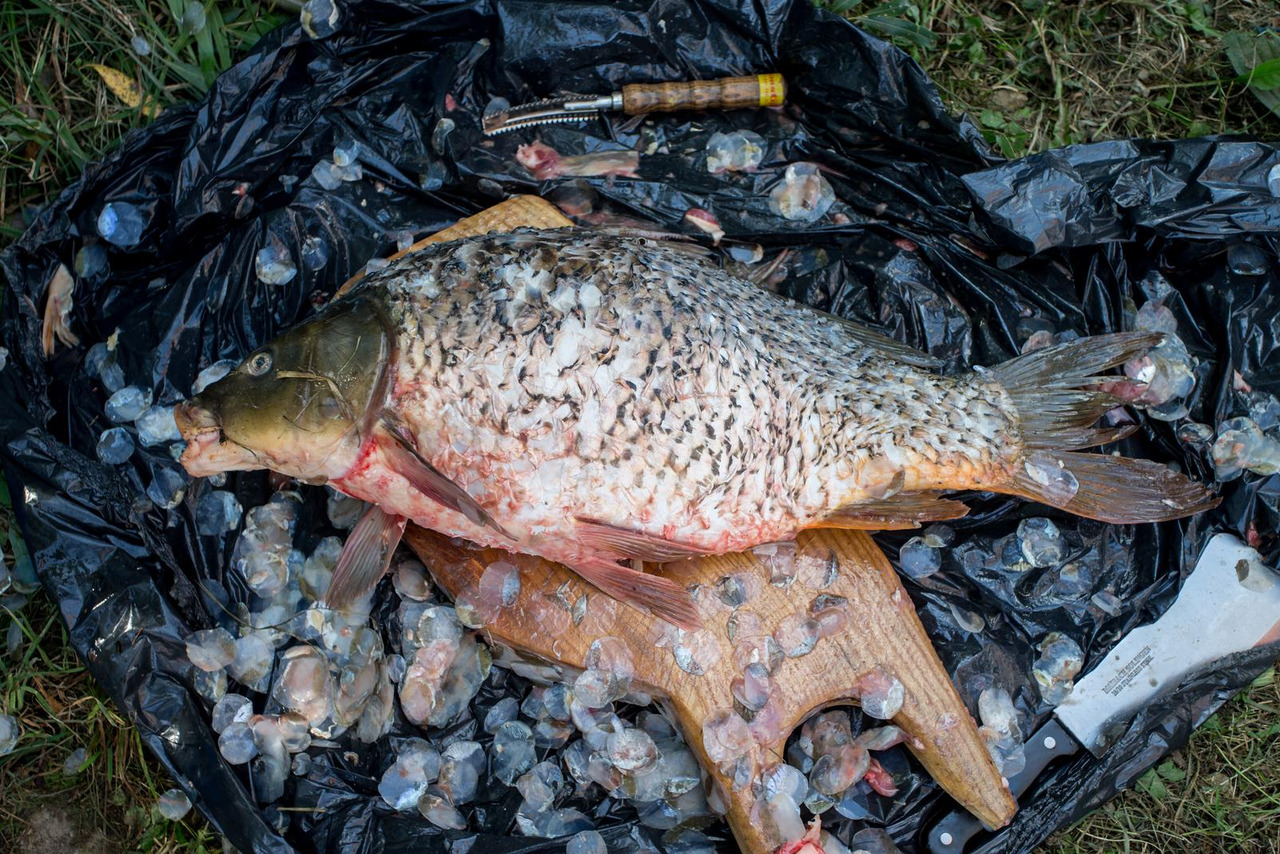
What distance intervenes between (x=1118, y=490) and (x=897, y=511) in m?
0.67

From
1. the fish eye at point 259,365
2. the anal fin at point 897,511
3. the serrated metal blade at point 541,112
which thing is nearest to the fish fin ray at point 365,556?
the fish eye at point 259,365

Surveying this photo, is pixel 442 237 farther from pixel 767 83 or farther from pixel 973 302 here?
pixel 973 302

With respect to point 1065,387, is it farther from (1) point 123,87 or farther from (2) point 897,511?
(1) point 123,87

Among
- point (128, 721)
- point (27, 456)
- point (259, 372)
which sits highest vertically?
point (259, 372)

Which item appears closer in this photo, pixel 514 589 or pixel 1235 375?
pixel 514 589

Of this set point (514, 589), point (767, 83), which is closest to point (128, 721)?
point (514, 589)

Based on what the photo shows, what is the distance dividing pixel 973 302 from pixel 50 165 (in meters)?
3.21

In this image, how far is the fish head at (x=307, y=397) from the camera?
2.55 meters

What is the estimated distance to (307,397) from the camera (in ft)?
8.37

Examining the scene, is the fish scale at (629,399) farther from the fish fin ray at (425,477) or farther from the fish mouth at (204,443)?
the fish mouth at (204,443)

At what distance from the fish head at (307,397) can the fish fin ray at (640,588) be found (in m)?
0.72

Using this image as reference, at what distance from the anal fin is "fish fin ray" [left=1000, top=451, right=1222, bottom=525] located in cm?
23

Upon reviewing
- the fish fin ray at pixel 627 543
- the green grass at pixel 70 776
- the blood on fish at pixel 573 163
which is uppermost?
the blood on fish at pixel 573 163

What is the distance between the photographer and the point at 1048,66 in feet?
12.2
